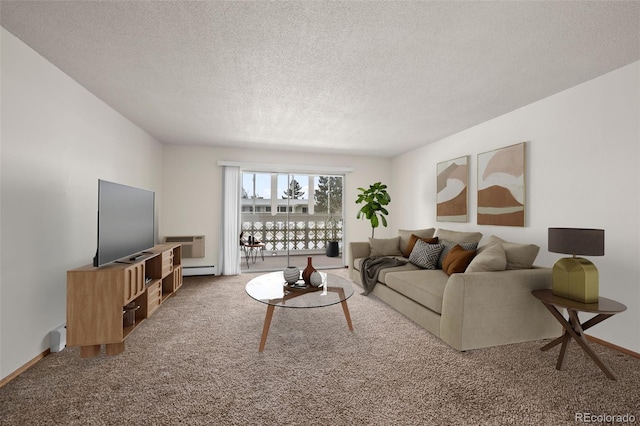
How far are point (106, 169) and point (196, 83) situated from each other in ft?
5.35

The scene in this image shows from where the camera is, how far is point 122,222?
9.62ft

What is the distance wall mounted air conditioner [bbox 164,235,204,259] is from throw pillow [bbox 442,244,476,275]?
4.22 m

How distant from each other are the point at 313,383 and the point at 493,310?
66.8 inches

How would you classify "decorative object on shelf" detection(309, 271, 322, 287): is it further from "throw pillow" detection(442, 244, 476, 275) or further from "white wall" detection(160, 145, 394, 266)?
"white wall" detection(160, 145, 394, 266)

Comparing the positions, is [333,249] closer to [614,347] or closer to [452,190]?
[452,190]

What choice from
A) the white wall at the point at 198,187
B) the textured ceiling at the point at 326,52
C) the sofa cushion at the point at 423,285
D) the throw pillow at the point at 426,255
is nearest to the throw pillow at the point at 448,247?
the throw pillow at the point at 426,255

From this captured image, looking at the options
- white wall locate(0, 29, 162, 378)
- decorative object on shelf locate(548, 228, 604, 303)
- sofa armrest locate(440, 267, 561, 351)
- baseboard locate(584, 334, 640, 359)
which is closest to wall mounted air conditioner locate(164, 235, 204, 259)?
white wall locate(0, 29, 162, 378)

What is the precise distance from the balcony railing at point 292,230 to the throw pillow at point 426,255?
267 cm

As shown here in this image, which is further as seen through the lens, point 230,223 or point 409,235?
point 230,223

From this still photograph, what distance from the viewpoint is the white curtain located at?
18.3ft

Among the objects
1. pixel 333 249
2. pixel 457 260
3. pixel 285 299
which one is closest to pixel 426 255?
pixel 457 260

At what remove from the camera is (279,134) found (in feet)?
15.4

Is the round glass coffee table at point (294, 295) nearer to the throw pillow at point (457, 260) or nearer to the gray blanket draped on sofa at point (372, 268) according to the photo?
the gray blanket draped on sofa at point (372, 268)

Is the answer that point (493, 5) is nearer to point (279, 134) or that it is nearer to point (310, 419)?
point (310, 419)
